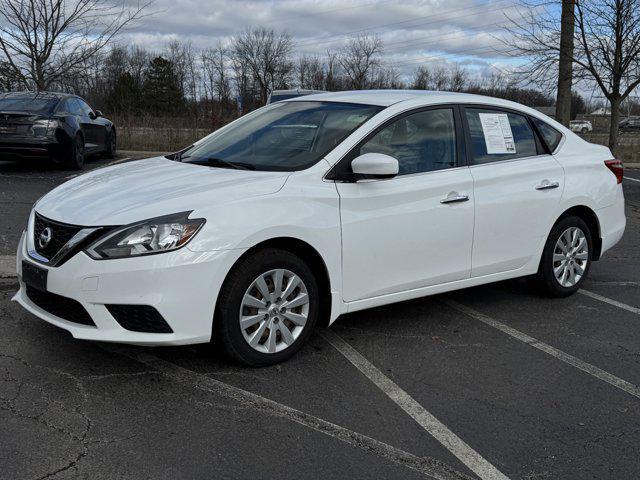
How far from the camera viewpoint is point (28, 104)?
Result: 12125 mm

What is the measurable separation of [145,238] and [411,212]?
1.77 m

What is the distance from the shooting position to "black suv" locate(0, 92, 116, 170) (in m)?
11.6

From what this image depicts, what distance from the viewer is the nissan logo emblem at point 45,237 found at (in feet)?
12.1

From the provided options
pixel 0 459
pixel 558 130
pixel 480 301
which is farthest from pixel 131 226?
pixel 558 130

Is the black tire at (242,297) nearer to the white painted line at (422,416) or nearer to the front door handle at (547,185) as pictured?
the white painted line at (422,416)

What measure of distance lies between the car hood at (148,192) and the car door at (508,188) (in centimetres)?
162

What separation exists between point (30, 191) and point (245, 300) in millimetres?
7518

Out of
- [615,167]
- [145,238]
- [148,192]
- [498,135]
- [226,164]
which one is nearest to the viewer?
[145,238]

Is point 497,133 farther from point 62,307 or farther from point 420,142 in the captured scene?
point 62,307

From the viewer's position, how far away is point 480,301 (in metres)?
5.54

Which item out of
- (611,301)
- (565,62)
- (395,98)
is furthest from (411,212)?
(565,62)

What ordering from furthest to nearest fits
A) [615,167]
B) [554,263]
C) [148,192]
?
[615,167], [554,263], [148,192]

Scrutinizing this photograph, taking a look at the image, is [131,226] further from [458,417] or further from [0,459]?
[458,417]

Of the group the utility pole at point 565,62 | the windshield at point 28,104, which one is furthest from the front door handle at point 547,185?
the utility pole at point 565,62
